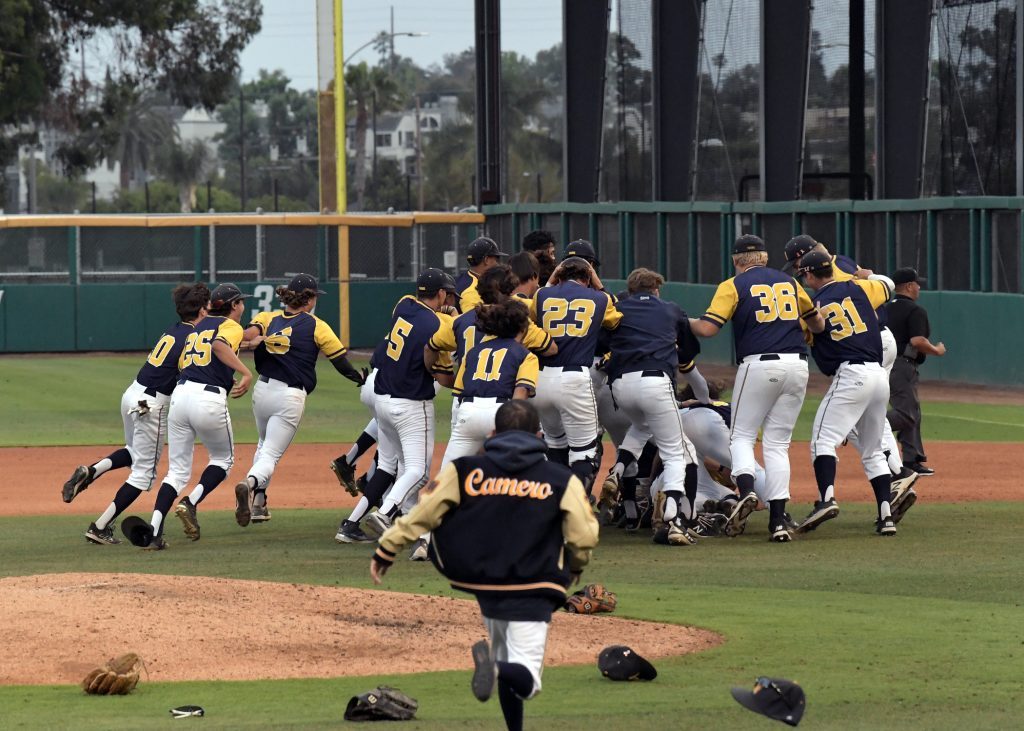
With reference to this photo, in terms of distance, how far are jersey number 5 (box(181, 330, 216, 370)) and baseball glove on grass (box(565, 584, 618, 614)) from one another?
3.62 metres

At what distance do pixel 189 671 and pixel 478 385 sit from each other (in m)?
3.07

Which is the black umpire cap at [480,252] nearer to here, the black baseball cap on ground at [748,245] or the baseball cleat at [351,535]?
the black baseball cap on ground at [748,245]

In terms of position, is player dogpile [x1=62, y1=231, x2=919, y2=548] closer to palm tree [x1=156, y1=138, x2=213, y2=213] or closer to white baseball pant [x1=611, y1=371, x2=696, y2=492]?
white baseball pant [x1=611, y1=371, x2=696, y2=492]

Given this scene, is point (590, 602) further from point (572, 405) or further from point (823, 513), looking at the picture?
point (823, 513)

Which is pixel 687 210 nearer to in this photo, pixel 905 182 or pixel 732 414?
pixel 905 182

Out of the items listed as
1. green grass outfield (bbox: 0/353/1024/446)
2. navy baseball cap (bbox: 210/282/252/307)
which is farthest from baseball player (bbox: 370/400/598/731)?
green grass outfield (bbox: 0/353/1024/446)

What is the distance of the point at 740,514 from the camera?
11.4 metres

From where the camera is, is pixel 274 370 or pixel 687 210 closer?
pixel 274 370

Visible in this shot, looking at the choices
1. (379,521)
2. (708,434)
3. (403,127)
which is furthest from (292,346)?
(403,127)

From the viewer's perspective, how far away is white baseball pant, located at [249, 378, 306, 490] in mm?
11969

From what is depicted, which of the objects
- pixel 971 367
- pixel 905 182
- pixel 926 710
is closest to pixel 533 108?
pixel 905 182

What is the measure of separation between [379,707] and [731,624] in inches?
103

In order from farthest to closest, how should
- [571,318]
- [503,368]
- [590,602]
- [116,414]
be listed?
[116,414] < [571,318] < [503,368] < [590,602]

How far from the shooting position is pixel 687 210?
28.8 meters
